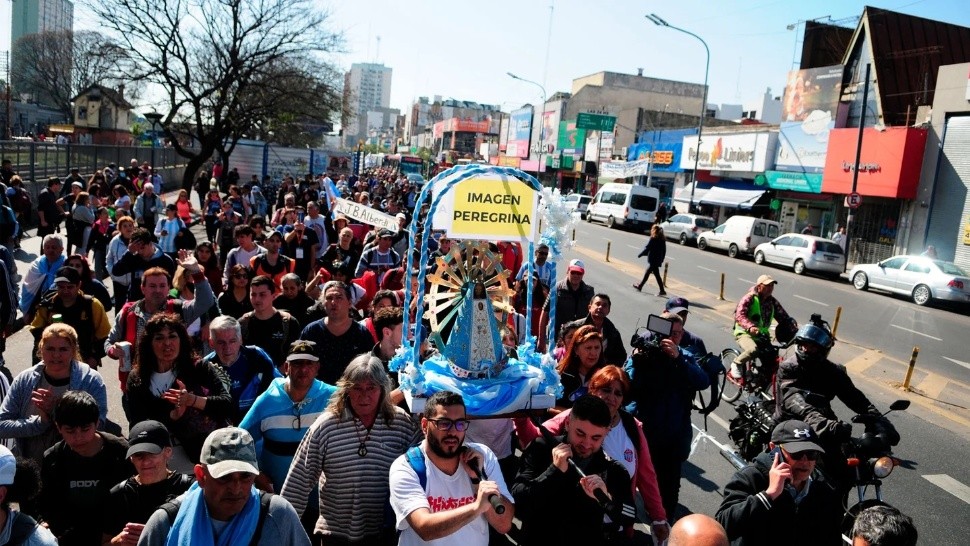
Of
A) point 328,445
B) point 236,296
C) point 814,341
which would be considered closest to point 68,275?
point 236,296

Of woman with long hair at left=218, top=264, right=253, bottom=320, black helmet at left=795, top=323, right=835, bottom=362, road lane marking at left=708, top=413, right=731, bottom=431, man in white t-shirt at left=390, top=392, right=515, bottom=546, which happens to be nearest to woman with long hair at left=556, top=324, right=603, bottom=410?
black helmet at left=795, top=323, right=835, bottom=362

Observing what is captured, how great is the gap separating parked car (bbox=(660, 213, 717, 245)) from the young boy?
32513 millimetres

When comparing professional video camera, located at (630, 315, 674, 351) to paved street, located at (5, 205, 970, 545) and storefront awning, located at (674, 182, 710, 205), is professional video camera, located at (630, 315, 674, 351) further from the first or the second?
storefront awning, located at (674, 182, 710, 205)

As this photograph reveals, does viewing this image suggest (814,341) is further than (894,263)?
No

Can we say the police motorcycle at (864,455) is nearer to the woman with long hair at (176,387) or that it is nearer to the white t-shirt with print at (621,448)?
the white t-shirt with print at (621,448)

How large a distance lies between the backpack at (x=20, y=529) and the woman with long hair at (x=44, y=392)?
1.50 metres

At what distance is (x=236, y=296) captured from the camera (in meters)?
7.63

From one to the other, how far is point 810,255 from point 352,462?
25.1 metres

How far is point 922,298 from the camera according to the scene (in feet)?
70.3

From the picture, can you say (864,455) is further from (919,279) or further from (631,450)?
(919,279)

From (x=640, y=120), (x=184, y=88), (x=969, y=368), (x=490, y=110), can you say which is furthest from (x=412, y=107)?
(x=969, y=368)

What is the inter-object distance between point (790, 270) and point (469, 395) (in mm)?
25061

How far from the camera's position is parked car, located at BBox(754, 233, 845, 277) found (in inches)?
1020

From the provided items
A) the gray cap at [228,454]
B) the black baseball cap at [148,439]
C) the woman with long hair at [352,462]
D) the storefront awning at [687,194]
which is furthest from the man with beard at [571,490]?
the storefront awning at [687,194]
